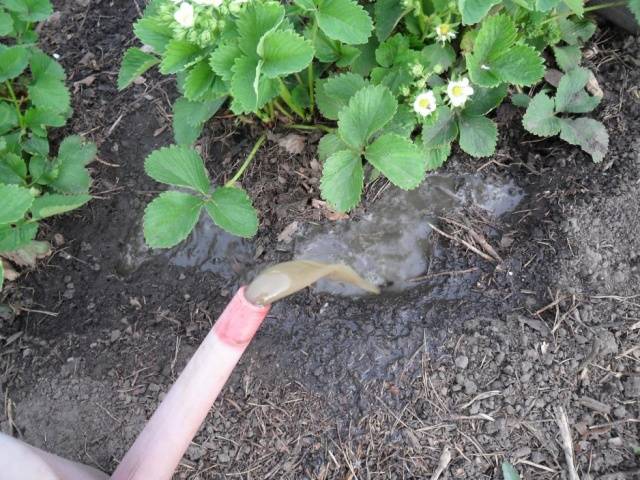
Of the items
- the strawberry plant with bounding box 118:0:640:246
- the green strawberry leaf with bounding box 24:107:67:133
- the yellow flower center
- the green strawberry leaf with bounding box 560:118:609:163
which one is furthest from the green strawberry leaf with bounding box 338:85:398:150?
the green strawberry leaf with bounding box 24:107:67:133

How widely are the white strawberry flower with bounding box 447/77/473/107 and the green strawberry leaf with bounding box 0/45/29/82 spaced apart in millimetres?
1237

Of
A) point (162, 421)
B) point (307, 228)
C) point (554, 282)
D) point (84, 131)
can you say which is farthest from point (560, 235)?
point (84, 131)

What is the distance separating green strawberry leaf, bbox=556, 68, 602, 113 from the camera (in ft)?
5.29

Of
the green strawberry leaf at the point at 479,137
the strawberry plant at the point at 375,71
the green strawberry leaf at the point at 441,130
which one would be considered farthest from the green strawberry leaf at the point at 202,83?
the green strawberry leaf at the point at 479,137

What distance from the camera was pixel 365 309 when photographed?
1.57 metres

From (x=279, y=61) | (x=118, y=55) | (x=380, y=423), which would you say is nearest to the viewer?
(x=279, y=61)

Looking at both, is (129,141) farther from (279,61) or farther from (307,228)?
(279,61)

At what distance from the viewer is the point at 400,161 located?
136cm

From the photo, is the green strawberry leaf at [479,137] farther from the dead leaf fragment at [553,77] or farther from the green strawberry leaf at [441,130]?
the dead leaf fragment at [553,77]

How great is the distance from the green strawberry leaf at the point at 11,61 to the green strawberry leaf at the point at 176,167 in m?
0.59

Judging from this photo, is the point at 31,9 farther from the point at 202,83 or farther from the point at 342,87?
the point at 342,87

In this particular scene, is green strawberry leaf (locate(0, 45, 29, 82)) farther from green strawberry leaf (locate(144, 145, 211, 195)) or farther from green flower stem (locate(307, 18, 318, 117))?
green flower stem (locate(307, 18, 318, 117))

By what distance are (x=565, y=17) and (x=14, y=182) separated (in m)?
1.69

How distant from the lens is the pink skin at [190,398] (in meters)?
1.03
